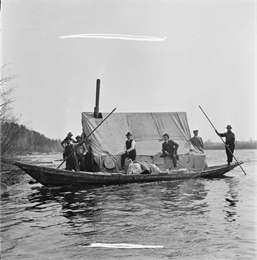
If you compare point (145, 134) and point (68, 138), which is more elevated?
point (145, 134)

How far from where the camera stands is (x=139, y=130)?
16.6m

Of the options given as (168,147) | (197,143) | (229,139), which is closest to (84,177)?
(168,147)

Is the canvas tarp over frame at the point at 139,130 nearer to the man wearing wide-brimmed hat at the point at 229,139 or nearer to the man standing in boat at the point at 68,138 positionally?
the man standing in boat at the point at 68,138

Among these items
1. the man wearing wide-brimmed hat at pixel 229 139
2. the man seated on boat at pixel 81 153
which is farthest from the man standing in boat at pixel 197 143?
the man seated on boat at pixel 81 153

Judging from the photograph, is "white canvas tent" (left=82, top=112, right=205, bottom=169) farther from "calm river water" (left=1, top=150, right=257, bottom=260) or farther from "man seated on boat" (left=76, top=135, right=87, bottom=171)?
"calm river water" (left=1, top=150, right=257, bottom=260)

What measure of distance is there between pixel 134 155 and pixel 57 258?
9.45 m

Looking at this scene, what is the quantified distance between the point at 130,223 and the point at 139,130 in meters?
8.88

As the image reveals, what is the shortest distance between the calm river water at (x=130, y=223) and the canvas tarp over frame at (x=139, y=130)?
298 cm

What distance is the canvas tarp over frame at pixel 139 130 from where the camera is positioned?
1555 centimetres

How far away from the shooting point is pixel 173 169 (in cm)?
1595

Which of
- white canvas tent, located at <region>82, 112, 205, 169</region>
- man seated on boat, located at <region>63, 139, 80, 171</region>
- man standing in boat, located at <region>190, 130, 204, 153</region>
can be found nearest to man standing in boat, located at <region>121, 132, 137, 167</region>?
white canvas tent, located at <region>82, 112, 205, 169</region>

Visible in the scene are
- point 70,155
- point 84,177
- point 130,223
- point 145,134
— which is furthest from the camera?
point 145,134

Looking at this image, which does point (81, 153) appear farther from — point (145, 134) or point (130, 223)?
point (130, 223)

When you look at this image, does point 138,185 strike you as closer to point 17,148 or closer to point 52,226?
point 17,148
